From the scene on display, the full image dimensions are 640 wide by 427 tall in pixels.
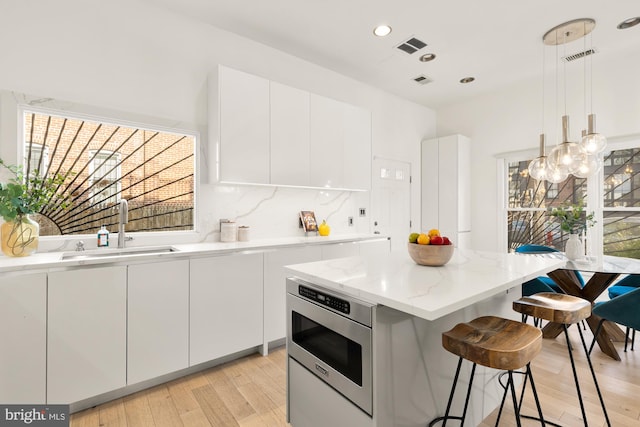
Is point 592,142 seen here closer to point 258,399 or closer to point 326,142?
point 326,142

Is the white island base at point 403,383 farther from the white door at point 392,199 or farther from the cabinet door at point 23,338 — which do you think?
the white door at point 392,199

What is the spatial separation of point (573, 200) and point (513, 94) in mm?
1591

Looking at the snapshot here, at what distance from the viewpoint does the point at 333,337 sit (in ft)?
4.85

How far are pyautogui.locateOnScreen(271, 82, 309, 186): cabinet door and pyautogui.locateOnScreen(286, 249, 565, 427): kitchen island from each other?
1.48 meters

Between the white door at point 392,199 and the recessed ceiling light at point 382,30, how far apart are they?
64.6 inches

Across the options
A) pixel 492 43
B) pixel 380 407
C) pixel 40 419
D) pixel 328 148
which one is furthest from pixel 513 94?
pixel 40 419

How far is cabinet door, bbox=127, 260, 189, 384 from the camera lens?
2.09 metres

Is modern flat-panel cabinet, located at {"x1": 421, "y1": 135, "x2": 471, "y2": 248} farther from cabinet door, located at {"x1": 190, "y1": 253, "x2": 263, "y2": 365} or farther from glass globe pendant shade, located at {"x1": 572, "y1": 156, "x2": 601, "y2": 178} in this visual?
cabinet door, located at {"x1": 190, "y1": 253, "x2": 263, "y2": 365}

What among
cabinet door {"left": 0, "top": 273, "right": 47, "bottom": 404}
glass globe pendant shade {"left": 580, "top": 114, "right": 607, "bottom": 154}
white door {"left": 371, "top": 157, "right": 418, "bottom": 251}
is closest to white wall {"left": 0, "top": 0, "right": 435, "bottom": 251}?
white door {"left": 371, "top": 157, "right": 418, "bottom": 251}

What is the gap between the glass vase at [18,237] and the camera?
1952 millimetres

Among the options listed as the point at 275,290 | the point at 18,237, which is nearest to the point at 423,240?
the point at 275,290

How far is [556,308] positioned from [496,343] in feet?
1.95

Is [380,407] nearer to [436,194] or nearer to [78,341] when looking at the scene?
[78,341]

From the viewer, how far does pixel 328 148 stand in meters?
3.48
